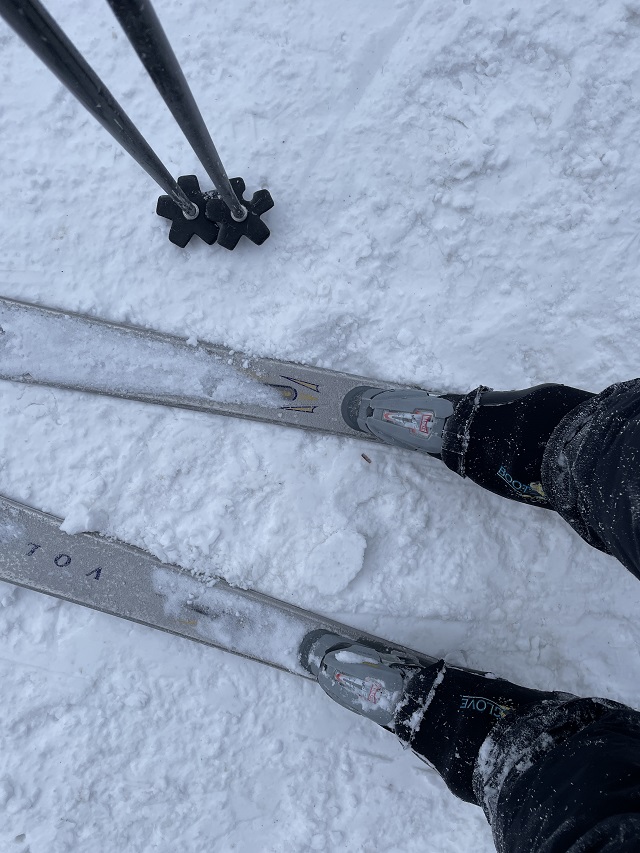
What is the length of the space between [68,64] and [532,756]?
4.52 feet

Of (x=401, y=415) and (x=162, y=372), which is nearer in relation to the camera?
(x=401, y=415)

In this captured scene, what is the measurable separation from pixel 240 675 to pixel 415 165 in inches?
58.0

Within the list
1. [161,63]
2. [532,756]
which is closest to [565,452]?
[532,756]

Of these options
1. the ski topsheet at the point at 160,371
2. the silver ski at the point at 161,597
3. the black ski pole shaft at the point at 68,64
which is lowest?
the silver ski at the point at 161,597

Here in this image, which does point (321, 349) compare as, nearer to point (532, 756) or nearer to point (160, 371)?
point (160, 371)

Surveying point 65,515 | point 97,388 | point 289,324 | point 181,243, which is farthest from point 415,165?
point 65,515

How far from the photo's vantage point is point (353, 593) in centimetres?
157

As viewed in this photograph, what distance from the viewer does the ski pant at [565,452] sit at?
1.00 metres

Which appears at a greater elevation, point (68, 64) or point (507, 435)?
point (68, 64)

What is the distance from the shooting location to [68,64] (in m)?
0.76

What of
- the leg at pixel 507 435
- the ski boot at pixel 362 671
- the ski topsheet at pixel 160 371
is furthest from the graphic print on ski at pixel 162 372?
the ski boot at pixel 362 671

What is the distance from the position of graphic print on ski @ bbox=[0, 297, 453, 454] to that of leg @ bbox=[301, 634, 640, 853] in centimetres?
61

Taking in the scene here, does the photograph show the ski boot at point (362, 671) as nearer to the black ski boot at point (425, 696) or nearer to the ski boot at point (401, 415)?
the black ski boot at point (425, 696)

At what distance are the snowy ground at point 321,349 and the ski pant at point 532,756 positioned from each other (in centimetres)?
24
